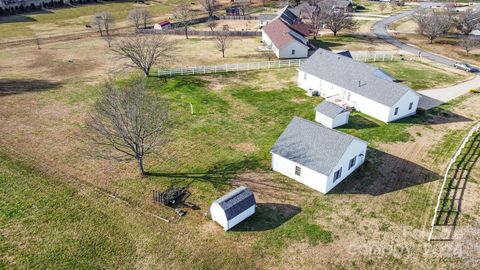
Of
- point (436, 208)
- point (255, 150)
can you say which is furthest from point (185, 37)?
point (436, 208)

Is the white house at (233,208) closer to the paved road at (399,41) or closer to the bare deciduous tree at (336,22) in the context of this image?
the paved road at (399,41)

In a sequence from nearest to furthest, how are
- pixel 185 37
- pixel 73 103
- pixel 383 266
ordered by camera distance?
pixel 383 266 → pixel 73 103 → pixel 185 37

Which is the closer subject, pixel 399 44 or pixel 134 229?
pixel 134 229

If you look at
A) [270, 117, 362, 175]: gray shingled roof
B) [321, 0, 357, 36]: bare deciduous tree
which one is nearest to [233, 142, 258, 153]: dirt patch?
[270, 117, 362, 175]: gray shingled roof

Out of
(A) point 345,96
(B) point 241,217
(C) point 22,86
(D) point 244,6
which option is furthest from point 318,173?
(D) point 244,6

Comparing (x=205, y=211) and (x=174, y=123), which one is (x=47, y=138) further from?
(x=205, y=211)

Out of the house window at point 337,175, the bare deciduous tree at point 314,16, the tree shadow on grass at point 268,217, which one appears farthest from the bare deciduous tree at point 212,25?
the tree shadow on grass at point 268,217
